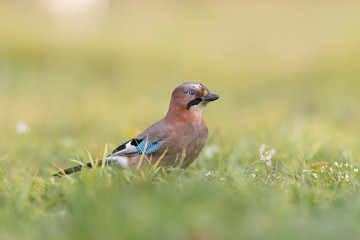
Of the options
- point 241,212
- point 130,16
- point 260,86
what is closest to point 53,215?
point 241,212

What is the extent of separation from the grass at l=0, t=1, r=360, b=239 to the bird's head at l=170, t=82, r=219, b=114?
51 centimetres

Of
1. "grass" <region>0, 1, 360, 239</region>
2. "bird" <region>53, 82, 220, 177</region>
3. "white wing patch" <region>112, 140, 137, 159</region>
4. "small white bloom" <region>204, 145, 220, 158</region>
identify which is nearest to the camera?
"grass" <region>0, 1, 360, 239</region>

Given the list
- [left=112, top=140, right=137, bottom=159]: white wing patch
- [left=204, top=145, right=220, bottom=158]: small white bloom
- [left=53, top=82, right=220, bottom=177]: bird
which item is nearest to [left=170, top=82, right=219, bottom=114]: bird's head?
[left=53, top=82, right=220, bottom=177]: bird

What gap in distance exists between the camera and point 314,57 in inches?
523

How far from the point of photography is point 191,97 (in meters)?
4.59

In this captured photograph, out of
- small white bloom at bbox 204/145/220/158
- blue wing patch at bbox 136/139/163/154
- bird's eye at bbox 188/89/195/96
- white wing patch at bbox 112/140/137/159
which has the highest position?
bird's eye at bbox 188/89/195/96

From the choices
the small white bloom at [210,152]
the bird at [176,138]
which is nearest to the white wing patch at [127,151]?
the bird at [176,138]

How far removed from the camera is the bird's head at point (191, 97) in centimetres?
456

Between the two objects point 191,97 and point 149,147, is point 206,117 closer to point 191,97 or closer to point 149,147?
point 191,97

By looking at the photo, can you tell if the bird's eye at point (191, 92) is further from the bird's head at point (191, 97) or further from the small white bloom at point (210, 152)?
the small white bloom at point (210, 152)

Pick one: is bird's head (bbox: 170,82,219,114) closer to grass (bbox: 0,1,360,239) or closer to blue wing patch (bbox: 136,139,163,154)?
blue wing patch (bbox: 136,139,163,154)

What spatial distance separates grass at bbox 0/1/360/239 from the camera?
2.79m

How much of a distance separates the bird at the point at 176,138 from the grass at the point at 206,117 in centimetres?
20

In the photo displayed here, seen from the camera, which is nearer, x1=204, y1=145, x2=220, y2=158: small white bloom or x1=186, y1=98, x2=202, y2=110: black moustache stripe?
x1=186, y1=98, x2=202, y2=110: black moustache stripe
